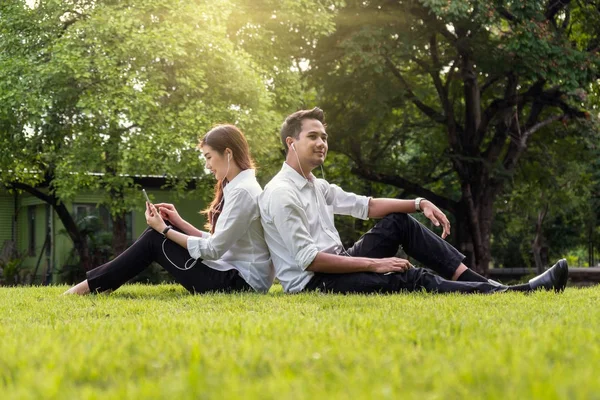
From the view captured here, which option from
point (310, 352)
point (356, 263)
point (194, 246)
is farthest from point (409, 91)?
point (310, 352)

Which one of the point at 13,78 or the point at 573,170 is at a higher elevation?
the point at 13,78

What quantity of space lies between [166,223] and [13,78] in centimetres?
1345

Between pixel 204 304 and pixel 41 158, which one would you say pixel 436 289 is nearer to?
pixel 204 304

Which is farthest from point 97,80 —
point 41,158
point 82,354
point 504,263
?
point 504,263

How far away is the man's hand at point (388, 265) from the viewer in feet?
22.1

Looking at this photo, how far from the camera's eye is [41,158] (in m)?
22.7

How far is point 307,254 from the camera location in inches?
265

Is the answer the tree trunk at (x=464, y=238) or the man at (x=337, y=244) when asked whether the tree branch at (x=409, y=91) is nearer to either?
the tree trunk at (x=464, y=238)

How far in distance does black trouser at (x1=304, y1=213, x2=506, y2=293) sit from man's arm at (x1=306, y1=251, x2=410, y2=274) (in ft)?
0.43

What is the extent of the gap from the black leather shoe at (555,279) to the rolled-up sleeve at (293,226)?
185 centimetres

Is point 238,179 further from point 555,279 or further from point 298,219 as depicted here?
point 555,279

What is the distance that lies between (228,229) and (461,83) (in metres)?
19.6

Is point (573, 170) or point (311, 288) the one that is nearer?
point (311, 288)

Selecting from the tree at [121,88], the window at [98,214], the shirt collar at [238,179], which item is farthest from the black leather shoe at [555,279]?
the window at [98,214]
